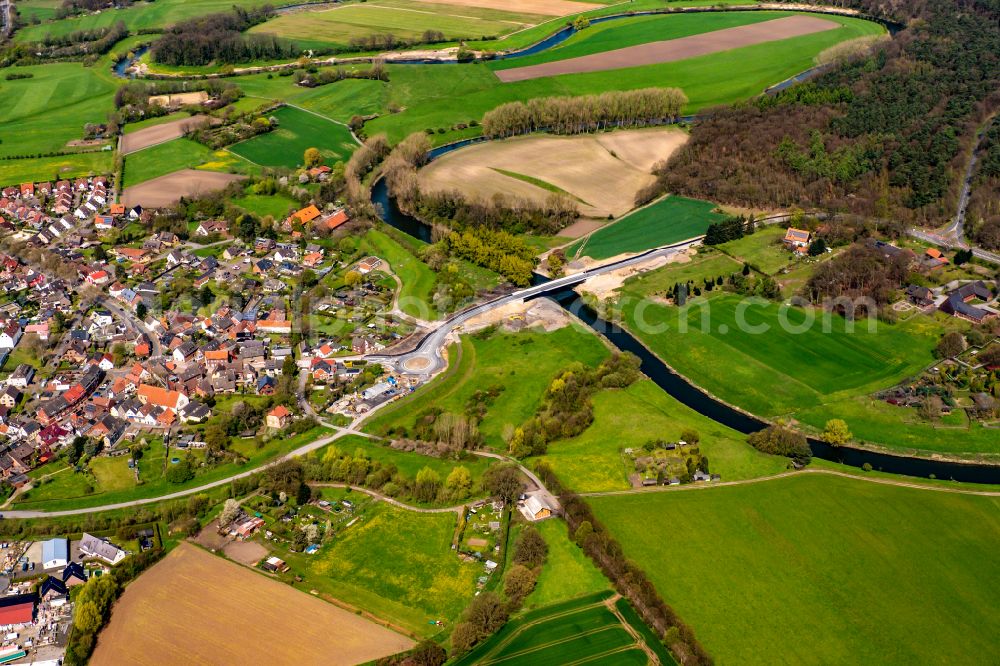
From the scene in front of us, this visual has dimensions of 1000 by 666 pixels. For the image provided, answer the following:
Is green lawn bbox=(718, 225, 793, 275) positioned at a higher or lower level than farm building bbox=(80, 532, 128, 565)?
higher

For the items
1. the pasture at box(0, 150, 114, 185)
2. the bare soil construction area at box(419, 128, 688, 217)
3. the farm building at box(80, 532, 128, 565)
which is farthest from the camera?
the pasture at box(0, 150, 114, 185)

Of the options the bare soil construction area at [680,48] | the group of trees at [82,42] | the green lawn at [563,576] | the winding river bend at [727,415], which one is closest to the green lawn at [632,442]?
the winding river bend at [727,415]

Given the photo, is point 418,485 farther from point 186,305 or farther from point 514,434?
point 186,305

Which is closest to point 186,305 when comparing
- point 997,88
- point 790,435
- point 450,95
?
point 790,435

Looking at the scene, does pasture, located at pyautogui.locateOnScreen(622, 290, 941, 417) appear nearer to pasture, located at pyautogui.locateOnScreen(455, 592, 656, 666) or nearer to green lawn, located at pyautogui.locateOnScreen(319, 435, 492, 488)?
green lawn, located at pyautogui.locateOnScreen(319, 435, 492, 488)

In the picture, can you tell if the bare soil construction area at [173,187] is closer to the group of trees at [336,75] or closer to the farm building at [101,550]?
the group of trees at [336,75]

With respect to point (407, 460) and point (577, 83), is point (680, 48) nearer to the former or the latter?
point (577, 83)

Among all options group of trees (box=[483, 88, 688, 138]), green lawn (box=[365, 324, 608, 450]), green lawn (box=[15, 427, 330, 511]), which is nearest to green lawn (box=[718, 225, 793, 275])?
green lawn (box=[365, 324, 608, 450])
